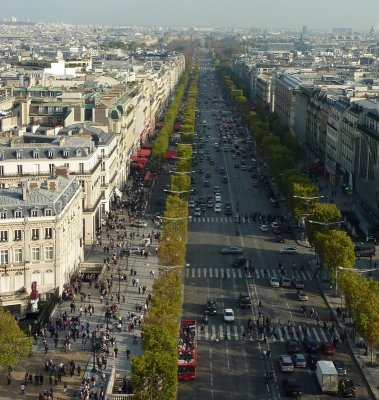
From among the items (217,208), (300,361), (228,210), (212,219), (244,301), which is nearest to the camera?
(300,361)

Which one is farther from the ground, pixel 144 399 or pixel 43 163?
pixel 43 163

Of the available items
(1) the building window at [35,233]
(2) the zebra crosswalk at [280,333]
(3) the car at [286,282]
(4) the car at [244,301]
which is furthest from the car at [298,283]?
(1) the building window at [35,233]

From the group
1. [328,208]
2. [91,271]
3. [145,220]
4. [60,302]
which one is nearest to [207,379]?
[60,302]

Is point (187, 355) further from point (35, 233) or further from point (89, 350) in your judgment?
point (35, 233)

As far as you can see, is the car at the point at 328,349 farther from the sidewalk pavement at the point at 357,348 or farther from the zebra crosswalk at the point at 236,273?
the zebra crosswalk at the point at 236,273

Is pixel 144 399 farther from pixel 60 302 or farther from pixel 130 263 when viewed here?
pixel 130 263

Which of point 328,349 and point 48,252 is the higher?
point 48,252

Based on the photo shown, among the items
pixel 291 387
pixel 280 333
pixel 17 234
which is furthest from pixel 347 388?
pixel 17 234
